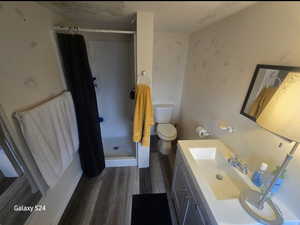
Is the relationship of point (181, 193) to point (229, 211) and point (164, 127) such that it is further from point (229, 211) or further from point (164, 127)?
point (164, 127)

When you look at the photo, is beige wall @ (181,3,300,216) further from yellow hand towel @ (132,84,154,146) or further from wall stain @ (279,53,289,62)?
yellow hand towel @ (132,84,154,146)

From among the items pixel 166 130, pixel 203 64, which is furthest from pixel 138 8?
pixel 166 130

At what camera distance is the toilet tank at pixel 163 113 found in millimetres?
2375

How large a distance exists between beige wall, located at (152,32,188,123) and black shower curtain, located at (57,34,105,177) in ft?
4.12

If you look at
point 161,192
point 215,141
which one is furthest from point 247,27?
point 161,192

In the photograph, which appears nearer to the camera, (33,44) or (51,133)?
(33,44)

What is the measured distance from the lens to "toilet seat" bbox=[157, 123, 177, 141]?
6.62ft

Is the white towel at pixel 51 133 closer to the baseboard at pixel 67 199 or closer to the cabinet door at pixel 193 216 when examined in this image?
the baseboard at pixel 67 199

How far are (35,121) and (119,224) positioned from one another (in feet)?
4.07

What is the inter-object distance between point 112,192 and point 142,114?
1.04 meters

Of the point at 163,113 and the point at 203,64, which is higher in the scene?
the point at 203,64

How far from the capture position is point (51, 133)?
1013 mm

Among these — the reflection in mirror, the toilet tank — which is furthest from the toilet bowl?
the reflection in mirror

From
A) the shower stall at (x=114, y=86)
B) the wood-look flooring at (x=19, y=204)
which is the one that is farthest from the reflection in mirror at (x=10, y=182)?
the shower stall at (x=114, y=86)
